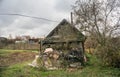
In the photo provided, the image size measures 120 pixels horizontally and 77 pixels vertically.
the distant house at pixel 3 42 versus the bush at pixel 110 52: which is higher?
the distant house at pixel 3 42

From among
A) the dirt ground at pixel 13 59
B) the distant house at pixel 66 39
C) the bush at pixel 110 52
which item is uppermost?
the distant house at pixel 66 39

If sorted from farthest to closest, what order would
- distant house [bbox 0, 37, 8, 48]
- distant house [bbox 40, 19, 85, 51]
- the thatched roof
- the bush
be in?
distant house [bbox 0, 37, 8, 48] → the thatched roof → distant house [bbox 40, 19, 85, 51] → the bush

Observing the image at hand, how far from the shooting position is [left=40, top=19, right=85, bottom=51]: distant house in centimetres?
2753

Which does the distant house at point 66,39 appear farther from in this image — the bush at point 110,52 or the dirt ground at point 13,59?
the dirt ground at point 13,59

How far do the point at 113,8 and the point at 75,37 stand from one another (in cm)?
503

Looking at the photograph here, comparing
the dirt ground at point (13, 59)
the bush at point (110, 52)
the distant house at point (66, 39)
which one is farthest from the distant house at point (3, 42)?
the bush at point (110, 52)

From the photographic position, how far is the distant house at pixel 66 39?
1084 inches

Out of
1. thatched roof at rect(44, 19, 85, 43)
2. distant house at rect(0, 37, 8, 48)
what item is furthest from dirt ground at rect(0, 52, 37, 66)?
distant house at rect(0, 37, 8, 48)

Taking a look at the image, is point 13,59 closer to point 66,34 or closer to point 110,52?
point 66,34

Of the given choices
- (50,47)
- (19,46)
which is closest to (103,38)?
(50,47)

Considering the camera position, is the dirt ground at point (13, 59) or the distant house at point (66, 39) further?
the dirt ground at point (13, 59)

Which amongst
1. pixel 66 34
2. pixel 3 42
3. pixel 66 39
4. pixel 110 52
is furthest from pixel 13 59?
pixel 3 42

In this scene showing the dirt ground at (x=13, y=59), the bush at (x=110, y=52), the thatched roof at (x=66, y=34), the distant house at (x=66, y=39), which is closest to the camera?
the bush at (x=110, y=52)

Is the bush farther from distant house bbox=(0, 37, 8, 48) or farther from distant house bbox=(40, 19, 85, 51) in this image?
distant house bbox=(0, 37, 8, 48)
